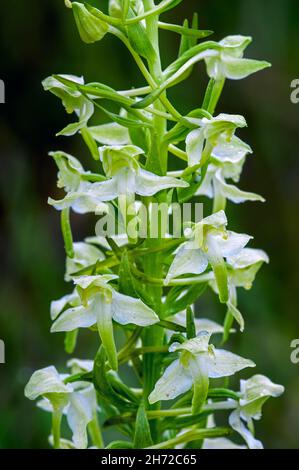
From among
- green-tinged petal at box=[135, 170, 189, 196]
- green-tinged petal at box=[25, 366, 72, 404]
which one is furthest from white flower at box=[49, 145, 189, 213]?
green-tinged petal at box=[25, 366, 72, 404]

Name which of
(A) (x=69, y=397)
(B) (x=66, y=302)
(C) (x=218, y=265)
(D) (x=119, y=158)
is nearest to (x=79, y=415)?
(A) (x=69, y=397)

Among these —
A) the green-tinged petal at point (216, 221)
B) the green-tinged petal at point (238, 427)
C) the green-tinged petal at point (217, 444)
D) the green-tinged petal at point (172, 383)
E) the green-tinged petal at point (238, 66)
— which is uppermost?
the green-tinged petal at point (238, 66)

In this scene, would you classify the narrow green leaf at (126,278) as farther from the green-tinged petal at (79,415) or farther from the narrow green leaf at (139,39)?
the narrow green leaf at (139,39)

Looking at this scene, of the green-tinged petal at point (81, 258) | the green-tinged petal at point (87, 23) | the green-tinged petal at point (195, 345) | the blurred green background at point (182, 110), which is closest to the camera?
the green-tinged petal at point (195, 345)

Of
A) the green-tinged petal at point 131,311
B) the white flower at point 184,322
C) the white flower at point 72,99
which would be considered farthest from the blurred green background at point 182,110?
the green-tinged petal at point 131,311

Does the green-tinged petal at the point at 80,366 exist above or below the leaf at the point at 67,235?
below

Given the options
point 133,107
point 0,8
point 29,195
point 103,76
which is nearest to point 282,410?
point 29,195
